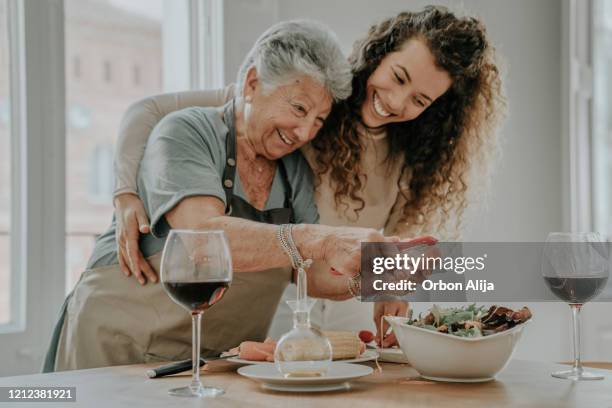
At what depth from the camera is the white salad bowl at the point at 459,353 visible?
1094mm

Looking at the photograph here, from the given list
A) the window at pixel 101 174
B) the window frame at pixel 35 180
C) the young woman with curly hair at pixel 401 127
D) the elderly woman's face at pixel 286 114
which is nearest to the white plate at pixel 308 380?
the young woman with curly hair at pixel 401 127

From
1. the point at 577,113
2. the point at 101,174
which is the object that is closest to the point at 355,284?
the point at 101,174

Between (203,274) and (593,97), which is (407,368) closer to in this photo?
(203,274)

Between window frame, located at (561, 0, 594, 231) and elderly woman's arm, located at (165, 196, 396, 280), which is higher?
window frame, located at (561, 0, 594, 231)

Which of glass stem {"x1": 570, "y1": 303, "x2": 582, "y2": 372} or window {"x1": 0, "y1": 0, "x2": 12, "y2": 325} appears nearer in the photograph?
glass stem {"x1": 570, "y1": 303, "x2": 582, "y2": 372}

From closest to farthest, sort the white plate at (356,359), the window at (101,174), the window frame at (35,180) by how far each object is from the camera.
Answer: the white plate at (356,359), the window frame at (35,180), the window at (101,174)

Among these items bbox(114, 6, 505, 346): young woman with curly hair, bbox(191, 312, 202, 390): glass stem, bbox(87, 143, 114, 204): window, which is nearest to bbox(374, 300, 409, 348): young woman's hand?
bbox(114, 6, 505, 346): young woman with curly hair

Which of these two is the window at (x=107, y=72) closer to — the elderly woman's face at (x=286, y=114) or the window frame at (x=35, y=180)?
the window frame at (x=35, y=180)

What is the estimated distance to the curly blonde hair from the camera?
1.88 meters

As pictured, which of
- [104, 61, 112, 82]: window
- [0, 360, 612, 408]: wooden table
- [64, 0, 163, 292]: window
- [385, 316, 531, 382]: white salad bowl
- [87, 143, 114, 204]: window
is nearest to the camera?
[0, 360, 612, 408]: wooden table

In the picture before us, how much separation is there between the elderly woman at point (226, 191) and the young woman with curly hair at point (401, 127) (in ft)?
0.20

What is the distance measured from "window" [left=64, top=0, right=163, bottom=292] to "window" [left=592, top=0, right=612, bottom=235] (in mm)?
1981

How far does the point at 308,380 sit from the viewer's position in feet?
3.34

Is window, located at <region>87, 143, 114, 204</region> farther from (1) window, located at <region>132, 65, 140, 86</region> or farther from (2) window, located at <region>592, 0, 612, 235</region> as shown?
(2) window, located at <region>592, 0, 612, 235</region>
